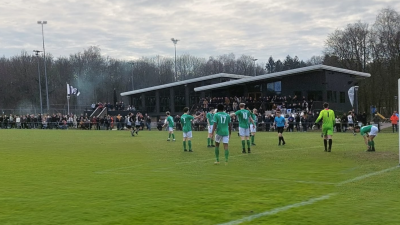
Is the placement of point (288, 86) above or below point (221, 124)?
above

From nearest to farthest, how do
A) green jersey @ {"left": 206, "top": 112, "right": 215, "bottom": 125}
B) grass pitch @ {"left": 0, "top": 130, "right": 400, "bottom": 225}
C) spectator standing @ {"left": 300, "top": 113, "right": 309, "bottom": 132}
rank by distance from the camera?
grass pitch @ {"left": 0, "top": 130, "right": 400, "bottom": 225}, green jersey @ {"left": 206, "top": 112, "right": 215, "bottom": 125}, spectator standing @ {"left": 300, "top": 113, "right": 309, "bottom": 132}

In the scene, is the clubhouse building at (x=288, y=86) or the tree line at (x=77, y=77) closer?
the clubhouse building at (x=288, y=86)

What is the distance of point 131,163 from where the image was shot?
630 inches

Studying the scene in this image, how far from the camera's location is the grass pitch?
7.46m

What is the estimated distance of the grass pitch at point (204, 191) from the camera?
294 inches

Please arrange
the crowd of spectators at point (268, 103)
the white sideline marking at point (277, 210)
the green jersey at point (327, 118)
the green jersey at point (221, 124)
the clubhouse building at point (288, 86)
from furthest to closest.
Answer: the clubhouse building at point (288, 86)
the crowd of spectators at point (268, 103)
the green jersey at point (327, 118)
the green jersey at point (221, 124)
the white sideline marking at point (277, 210)

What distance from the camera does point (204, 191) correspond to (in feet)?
32.5

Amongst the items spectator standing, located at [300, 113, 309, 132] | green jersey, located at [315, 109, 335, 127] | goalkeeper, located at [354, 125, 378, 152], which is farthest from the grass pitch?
spectator standing, located at [300, 113, 309, 132]

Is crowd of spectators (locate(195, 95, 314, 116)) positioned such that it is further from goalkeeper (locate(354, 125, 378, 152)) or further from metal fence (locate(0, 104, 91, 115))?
goalkeeper (locate(354, 125, 378, 152))

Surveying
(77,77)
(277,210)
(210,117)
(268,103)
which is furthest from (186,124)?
(77,77)

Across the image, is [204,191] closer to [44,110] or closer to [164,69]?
[44,110]

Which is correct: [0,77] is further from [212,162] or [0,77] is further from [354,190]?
[354,190]

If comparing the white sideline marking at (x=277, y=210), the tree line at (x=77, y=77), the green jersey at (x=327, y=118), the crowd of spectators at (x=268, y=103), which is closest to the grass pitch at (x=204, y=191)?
the white sideline marking at (x=277, y=210)

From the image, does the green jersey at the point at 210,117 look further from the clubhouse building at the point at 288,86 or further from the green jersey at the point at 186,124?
the clubhouse building at the point at 288,86
